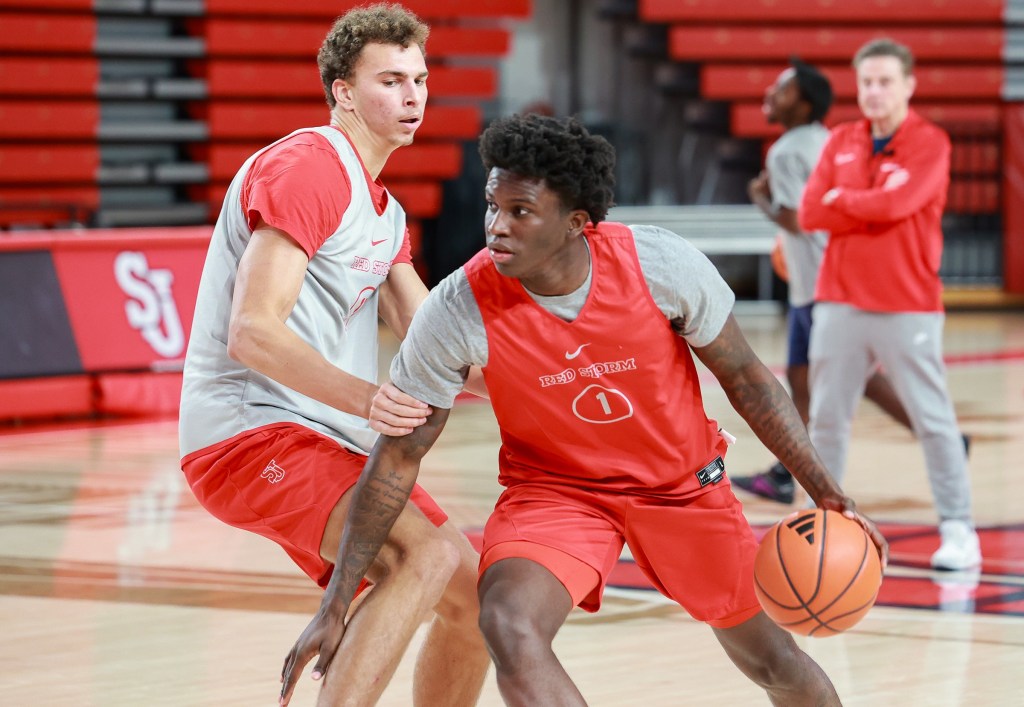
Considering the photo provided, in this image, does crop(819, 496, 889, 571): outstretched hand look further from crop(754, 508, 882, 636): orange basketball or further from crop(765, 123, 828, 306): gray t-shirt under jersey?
crop(765, 123, 828, 306): gray t-shirt under jersey

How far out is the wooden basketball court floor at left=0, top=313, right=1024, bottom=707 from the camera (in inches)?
172

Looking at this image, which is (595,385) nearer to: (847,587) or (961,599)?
(847,587)

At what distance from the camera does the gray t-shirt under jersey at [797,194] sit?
7.18 metres

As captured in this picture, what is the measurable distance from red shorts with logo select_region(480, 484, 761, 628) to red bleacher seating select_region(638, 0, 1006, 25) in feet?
44.1

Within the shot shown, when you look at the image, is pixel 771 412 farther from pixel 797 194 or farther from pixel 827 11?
pixel 827 11

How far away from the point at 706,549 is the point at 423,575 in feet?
1.98

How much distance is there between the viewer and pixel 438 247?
667 inches

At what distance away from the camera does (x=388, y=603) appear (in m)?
3.34

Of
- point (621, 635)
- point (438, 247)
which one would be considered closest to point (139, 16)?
point (438, 247)

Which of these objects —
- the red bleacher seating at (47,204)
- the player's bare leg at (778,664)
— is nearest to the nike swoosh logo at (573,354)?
the player's bare leg at (778,664)

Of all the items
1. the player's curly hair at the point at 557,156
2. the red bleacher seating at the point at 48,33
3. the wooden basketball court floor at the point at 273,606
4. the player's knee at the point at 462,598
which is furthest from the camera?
the red bleacher seating at the point at 48,33

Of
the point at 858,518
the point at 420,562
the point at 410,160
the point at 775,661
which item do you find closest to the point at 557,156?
the point at 420,562

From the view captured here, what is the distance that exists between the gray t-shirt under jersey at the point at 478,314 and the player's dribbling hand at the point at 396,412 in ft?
0.08

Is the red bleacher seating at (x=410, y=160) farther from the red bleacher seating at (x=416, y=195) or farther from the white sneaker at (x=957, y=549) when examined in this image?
the white sneaker at (x=957, y=549)
